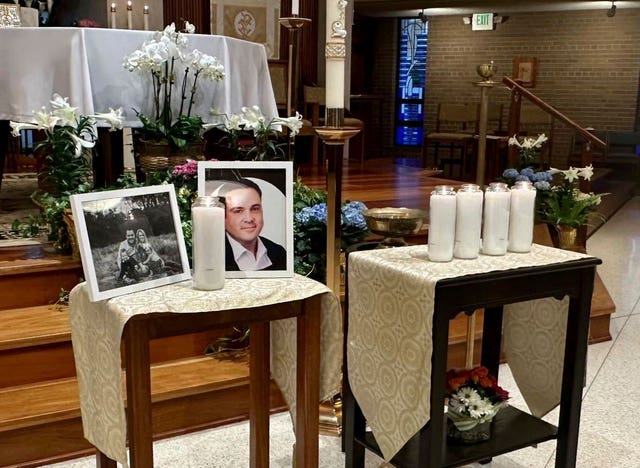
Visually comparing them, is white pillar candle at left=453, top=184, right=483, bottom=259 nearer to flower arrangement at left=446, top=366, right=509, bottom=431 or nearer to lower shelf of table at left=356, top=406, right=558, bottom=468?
flower arrangement at left=446, top=366, right=509, bottom=431

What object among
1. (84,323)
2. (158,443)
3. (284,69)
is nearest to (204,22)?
(284,69)

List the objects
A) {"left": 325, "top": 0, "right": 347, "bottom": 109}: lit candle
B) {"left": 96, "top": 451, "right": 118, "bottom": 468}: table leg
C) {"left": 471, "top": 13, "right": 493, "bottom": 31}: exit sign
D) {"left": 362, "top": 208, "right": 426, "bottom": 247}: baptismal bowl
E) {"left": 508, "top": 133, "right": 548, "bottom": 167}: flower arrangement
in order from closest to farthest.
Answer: {"left": 96, "top": 451, "right": 118, "bottom": 468}: table leg, {"left": 325, "top": 0, "right": 347, "bottom": 109}: lit candle, {"left": 362, "top": 208, "right": 426, "bottom": 247}: baptismal bowl, {"left": 508, "top": 133, "right": 548, "bottom": 167}: flower arrangement, {"left": 471, "top": 13, "right": 493, "bottom": 31}: exit sign

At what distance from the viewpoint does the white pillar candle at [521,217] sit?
1976mm

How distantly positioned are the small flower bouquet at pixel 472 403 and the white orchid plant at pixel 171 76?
1.61 meters

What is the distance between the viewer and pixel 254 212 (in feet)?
5.76

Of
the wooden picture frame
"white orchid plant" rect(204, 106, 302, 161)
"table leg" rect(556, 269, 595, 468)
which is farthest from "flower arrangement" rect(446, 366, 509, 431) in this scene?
the wooden picture frame

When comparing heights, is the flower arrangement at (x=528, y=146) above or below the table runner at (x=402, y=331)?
above

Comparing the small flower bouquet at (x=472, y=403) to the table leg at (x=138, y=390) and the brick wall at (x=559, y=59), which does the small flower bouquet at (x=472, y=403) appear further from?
the brick wall at (x=559, y=59)

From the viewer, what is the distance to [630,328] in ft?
12.8

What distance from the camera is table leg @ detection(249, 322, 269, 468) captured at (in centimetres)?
196

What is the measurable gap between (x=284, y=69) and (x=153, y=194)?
5.64m

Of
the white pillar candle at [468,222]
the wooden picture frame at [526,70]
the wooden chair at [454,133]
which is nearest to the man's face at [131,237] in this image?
the white pillar candle at [468,222]

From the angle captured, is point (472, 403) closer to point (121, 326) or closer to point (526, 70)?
point (121, 326)

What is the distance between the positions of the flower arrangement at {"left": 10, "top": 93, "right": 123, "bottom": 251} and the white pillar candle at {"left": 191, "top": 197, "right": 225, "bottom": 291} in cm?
129
